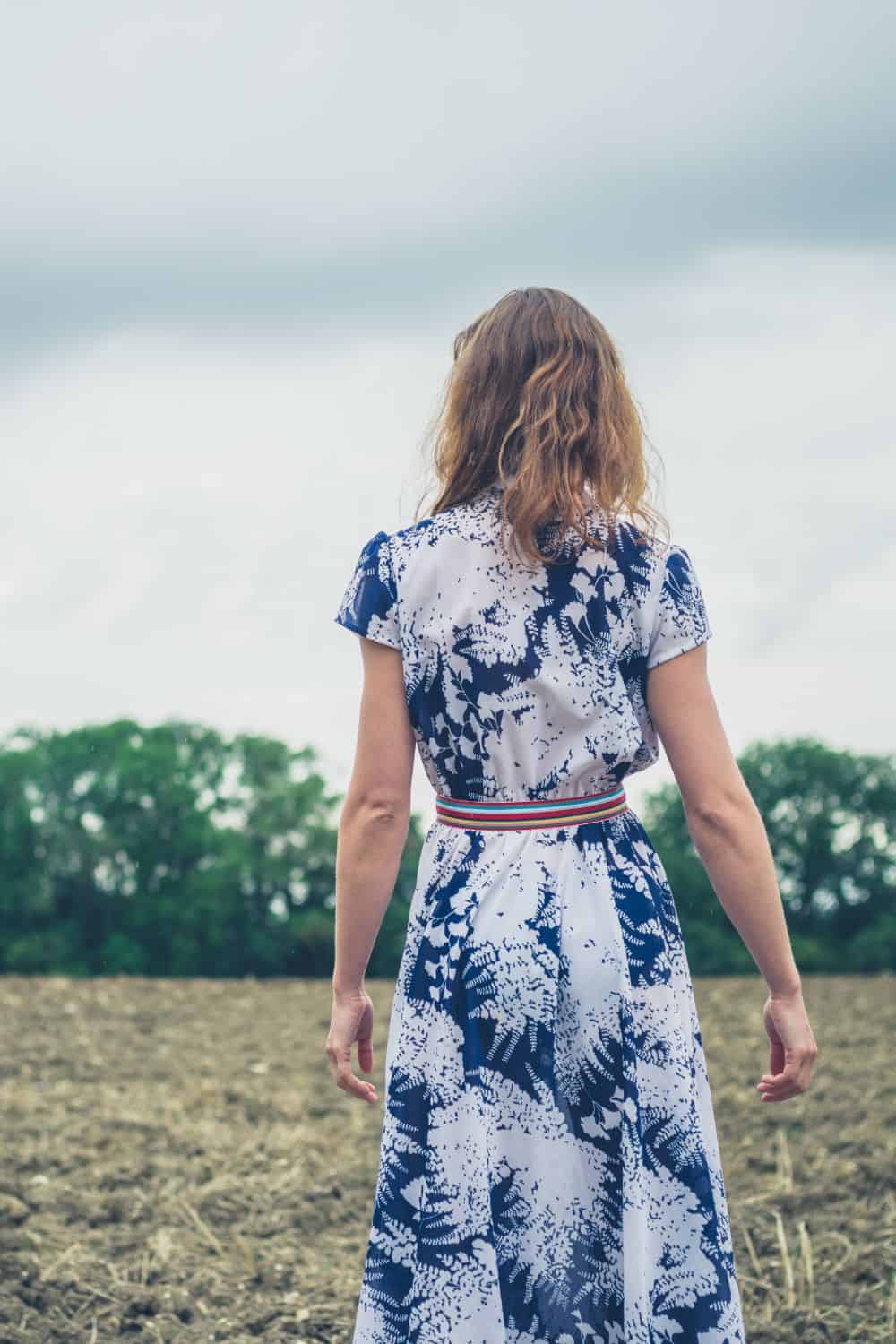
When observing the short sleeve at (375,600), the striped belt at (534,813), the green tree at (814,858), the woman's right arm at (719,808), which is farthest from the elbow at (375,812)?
the green tree at (814,858)

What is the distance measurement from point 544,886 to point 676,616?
48cm

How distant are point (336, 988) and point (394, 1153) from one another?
28cm

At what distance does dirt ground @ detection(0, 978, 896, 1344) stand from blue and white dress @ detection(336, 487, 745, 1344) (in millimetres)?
1888

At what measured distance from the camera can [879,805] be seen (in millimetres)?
16500

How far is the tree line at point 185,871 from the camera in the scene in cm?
1311

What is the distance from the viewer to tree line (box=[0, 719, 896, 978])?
43.0 feet

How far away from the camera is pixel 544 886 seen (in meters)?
2.28

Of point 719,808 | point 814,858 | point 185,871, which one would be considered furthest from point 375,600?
point 814,858

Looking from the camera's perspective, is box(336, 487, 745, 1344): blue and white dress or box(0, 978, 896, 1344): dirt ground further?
box(0, 978, 896, 1344): dirt ground

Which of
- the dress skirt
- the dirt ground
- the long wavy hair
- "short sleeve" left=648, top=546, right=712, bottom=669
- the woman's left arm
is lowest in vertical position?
the dirt ground

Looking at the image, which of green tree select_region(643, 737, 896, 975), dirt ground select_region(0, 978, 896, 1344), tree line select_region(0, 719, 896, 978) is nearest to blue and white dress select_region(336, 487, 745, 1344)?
dirt ground select_region(0, 978, 896, 1344)

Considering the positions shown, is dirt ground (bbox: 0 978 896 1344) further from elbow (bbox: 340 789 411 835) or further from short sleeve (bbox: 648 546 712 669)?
short sleeve (bbox: 648 546 712 669)

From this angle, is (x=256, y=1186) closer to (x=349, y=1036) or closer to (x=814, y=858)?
(x=349, y=1036)

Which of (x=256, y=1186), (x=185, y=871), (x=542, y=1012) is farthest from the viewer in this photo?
(x=185, y=871)
